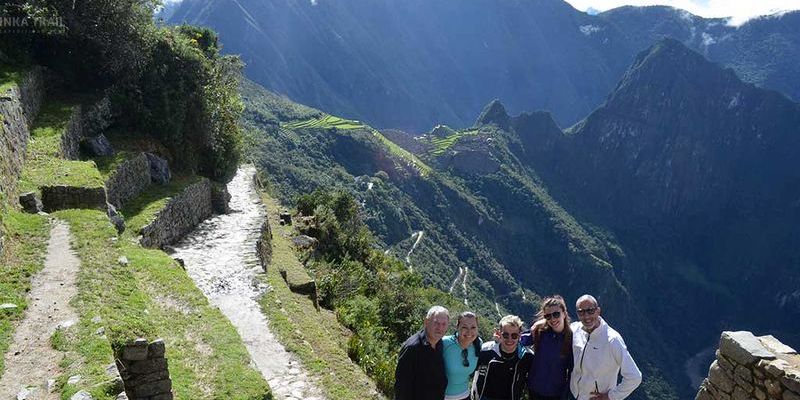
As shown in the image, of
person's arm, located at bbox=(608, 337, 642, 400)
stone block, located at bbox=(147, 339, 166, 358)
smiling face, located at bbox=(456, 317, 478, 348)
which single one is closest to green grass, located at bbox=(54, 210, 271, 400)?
stone block, located at bbox=(147, 339, 166, 358)

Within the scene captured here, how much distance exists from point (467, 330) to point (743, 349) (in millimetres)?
4494

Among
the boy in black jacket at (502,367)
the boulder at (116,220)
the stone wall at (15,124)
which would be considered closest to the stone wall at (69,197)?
the boulder at (116,220)

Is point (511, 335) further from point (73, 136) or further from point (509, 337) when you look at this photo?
point (73, 136)

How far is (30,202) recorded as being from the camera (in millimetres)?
10648

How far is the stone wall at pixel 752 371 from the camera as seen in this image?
22.7 ft

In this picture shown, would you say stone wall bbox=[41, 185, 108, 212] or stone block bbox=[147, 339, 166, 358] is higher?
stone block bbox=[147, 339, 166, 358]

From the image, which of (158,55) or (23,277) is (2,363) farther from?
(158,55)

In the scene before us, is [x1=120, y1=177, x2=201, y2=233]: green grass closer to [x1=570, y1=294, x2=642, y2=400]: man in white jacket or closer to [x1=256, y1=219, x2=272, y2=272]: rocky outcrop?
[x1=256, y1=219, x2=272, y2=272]: rocky outcrop

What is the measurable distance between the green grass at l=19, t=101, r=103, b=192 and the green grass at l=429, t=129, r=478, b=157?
5838 inches

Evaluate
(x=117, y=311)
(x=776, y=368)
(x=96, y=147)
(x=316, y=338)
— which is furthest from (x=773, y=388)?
(x=96, y=147)

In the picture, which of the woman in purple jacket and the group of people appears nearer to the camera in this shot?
the group of people

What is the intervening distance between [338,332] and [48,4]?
13.5m

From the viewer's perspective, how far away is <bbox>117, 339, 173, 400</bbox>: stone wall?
621cm

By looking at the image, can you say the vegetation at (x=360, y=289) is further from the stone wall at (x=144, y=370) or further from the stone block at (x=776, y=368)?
the stone block at (x=776, y=368)
